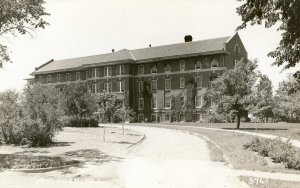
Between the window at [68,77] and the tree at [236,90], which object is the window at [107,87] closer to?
the window at [68,77]

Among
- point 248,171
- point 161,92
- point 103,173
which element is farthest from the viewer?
point 161,92

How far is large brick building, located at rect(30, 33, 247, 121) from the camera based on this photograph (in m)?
55.3

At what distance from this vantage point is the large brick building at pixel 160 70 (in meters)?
55.3

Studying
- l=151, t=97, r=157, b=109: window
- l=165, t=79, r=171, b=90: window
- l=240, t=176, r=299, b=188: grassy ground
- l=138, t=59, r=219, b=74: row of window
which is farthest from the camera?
l=151, t=97, r=157, b=109: window

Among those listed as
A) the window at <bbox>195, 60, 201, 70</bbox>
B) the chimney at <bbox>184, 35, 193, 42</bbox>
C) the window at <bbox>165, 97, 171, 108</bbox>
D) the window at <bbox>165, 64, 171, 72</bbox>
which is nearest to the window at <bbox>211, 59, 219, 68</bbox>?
the window at <bbox>195, 60, 201, 70</bbox>

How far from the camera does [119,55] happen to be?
6369cm

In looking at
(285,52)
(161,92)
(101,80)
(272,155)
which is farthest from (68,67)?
(285,52)

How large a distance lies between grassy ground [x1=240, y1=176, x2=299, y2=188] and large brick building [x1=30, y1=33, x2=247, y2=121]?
4292 centimetres

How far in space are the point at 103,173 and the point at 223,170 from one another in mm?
4557

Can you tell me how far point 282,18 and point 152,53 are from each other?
175 feet

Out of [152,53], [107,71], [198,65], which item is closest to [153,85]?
[152,53]

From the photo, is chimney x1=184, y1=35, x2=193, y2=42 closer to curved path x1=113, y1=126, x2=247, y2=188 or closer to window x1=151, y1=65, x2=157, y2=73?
window x1=151, y1=65, x2=157, y2=73

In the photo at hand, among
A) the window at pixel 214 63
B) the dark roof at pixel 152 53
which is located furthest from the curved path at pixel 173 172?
the dark roof at pixel 152 53

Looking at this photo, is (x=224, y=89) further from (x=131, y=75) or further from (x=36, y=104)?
(x=131, y=75)
